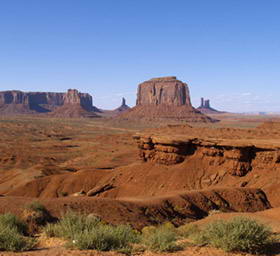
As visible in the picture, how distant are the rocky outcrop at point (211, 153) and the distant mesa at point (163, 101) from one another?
361ft

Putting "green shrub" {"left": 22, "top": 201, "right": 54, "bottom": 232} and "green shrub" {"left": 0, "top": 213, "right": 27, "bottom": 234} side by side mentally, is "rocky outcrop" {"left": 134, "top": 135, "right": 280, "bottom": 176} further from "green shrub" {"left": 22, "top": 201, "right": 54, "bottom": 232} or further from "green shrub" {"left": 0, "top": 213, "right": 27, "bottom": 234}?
"green shrub" {"left": 0, "top": 213, "right": 27, "bottom": 234}

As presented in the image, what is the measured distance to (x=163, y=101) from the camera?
159750 millimetres

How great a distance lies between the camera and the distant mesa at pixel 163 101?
148 meters

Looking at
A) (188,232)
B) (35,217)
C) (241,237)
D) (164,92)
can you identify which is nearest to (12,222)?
(35,217)

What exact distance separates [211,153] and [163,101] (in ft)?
438

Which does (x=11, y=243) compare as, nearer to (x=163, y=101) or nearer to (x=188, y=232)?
(x=188, y=232)

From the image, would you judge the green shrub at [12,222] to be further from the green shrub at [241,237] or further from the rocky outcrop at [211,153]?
the rocky outcrop at [211,153]

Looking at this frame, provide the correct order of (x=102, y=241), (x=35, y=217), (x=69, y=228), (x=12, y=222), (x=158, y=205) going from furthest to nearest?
(x=158, y=205) < (x=35, y=217) < (x=12, y=222) < (x=69, y=228) < (x=102, y=241)

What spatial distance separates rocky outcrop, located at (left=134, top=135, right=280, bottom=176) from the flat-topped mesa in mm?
124929

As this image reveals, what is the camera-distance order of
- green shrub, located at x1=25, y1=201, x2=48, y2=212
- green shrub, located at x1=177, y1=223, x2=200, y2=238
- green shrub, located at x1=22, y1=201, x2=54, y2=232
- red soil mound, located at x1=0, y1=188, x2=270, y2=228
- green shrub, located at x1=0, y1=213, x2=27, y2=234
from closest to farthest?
green shrub, located at x1=0, y1=213, x2=27, y2=234 → green shrub, located at x1=177, y1=223, x2=200, y2=238 → green shrub, located at x1=22, y1=201, x2=54, y2=232 → green shrub, located at x1=25, y1=201, x2=48, y2=212 → red soil mound, located at x1=0, y1=188, x2=270, y2=228

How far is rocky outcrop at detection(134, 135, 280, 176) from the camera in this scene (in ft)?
80.9

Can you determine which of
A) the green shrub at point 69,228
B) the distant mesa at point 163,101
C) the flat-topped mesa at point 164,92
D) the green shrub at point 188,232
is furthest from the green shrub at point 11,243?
the flat-topped mesa at point 164,92

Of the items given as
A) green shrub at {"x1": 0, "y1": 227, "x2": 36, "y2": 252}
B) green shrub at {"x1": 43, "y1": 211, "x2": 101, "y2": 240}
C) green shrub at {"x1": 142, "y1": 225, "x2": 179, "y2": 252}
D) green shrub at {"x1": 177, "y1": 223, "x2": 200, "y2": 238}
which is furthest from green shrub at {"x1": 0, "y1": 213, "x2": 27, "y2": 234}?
green shrub at {"x1": 177, "y1": 223, "x2": 200, "y2": 238}

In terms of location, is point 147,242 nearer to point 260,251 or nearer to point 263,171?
point 260,251
